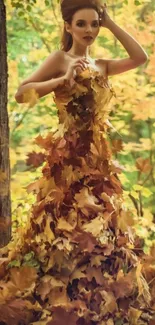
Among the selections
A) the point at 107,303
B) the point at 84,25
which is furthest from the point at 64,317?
the point at 84,25

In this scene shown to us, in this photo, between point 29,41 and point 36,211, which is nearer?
point 36,211

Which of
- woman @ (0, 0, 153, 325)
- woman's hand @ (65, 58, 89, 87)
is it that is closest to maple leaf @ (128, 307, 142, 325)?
woman @ (0, 0, 153, 325)

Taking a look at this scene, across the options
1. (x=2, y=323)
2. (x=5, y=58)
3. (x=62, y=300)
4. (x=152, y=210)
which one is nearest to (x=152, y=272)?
(x=62, y=300)

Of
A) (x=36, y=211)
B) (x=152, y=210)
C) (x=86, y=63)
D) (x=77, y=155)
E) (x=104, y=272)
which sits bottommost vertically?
(x=152, y=210)

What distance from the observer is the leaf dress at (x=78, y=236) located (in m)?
1.21

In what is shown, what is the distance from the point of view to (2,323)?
1.25m

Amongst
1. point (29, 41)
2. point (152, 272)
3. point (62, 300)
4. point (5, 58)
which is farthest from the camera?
point (29, 41)

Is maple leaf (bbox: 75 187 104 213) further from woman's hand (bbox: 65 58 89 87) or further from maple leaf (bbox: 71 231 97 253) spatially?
woman's hand (bbox: 65 58 89 87)

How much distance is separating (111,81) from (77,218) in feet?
3.49

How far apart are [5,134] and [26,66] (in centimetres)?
117

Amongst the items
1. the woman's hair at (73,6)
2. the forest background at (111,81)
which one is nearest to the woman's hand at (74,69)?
the woman's hair at (73,6)

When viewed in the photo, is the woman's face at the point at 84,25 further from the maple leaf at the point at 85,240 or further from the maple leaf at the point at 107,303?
the maple leaf at the point at 107,303

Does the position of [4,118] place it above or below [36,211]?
above

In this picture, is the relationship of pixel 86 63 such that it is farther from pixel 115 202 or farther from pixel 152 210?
pixel 152 210
